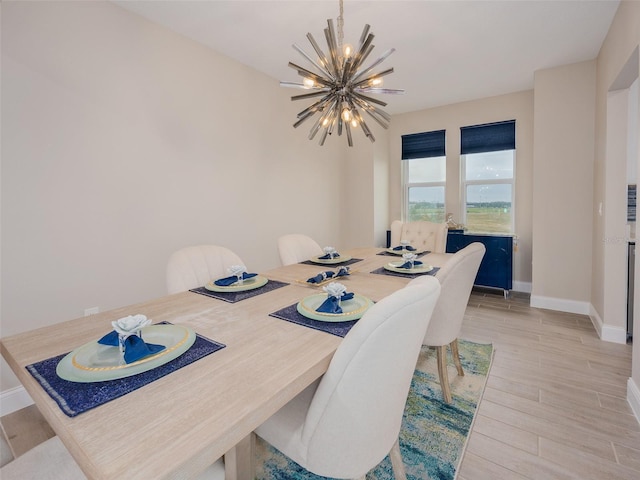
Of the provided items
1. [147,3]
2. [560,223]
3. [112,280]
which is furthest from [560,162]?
[112,280]

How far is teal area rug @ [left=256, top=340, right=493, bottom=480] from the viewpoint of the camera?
54.6 inches

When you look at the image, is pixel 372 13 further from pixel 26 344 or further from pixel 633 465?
pixel 633 465

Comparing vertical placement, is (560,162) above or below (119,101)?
below

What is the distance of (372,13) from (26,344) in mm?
2753

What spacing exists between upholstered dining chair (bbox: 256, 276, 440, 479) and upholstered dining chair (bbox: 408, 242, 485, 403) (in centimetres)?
69

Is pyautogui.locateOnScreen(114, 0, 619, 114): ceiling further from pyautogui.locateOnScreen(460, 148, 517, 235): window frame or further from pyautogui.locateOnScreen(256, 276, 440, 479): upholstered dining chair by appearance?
pyautogui.locateOnScreen(256, 276, 440, 479): upholstered dining chair

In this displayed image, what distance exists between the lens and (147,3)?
221 cm

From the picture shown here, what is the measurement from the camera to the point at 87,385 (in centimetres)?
76

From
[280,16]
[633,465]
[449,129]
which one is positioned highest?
[280,16]

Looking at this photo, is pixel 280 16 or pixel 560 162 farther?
pixel 560 162

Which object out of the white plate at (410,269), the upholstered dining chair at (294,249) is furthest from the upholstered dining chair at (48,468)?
the upholstered dining chair at (294,249)

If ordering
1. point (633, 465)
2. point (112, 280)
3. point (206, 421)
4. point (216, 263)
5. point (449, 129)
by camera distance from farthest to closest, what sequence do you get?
1. point (449, 129)
2. point (112, 280)
3. point (216, 263)
4. point (633, 465)
5. point (206, 421)

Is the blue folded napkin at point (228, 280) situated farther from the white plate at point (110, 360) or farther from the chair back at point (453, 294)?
the chair back at point (453, 294)

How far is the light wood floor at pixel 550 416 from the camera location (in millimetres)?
1414
